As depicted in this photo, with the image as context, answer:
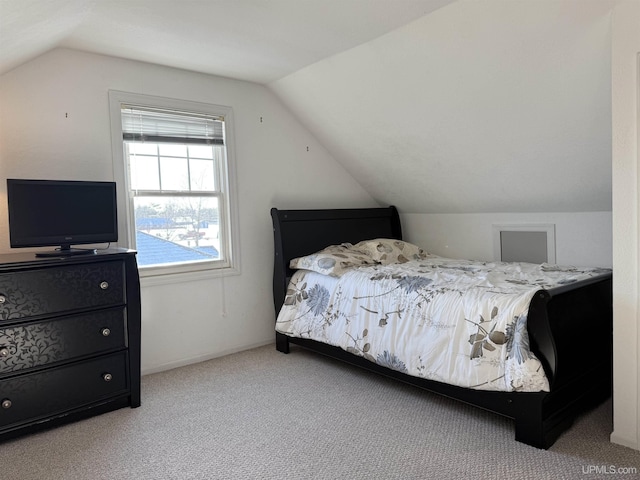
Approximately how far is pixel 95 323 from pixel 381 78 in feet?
7.92

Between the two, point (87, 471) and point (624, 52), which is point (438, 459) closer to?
point (87, 471)

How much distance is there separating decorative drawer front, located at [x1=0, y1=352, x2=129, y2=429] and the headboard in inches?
57.9

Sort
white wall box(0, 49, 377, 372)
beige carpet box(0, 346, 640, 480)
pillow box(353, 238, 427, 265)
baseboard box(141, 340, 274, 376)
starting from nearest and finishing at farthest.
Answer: beige carpet box(0, 346, 640, 480), white wall box(0, 49, 377, 372), baseboard box(141, 340, 274, 376), pillow box(353, 238, 427, 265)

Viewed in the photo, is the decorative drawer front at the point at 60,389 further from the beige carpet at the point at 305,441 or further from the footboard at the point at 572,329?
the footboard at the point at 572,329

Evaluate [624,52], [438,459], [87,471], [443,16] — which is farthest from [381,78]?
[87,471]

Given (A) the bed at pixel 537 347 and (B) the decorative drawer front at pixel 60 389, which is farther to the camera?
(B) the decorative drawer front at pixel 60 389

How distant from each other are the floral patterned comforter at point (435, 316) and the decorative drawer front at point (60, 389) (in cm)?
137

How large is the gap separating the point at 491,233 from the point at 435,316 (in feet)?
5.21

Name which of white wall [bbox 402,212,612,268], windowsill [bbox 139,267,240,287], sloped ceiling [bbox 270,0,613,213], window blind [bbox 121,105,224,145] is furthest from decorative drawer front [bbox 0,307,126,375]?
white wall [bbox 402,212,612,268]

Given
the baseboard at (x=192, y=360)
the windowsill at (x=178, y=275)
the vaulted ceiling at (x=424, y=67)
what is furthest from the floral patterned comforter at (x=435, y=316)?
the vaulted ceiling at (x=424, y=67)

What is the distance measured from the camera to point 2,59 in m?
2.56

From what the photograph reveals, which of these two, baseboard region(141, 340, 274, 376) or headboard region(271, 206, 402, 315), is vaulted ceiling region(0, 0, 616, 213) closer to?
headboard region(271, 206, 402, 315)

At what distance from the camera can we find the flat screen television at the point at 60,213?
8.82ft

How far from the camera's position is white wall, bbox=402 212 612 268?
3404mm
